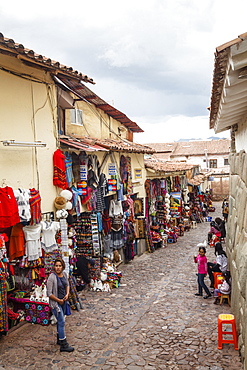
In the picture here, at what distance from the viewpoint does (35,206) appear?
25.8 ft

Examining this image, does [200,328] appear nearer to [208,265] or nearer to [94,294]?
[208,265]

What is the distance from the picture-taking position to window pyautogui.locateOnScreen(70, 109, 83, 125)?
12134 mm

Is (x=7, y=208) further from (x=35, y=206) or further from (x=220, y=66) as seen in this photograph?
(x=220, y=66)

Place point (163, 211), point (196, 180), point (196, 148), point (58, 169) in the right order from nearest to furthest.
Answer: point (58, 169) < point (163, 211) < point (196, 180) < point (196, 148)

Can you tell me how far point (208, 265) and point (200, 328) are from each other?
3038mm

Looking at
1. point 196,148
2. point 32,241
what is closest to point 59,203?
point 32,241

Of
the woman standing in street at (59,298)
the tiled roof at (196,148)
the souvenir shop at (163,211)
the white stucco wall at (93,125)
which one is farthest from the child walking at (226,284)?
the tiled roof at (196,148)

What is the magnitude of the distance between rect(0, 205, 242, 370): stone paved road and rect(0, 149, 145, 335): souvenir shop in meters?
0.57

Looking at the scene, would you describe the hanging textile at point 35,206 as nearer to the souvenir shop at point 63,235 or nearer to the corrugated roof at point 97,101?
the souvenir shop at point 63,235

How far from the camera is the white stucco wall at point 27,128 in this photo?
24.2ft

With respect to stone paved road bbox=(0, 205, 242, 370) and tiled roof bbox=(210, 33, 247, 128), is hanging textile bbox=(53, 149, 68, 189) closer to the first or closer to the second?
stone paved road bbox=(0, 205, 242, 370)

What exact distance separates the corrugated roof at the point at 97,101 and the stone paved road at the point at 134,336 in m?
6.37

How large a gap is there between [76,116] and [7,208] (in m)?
6.21

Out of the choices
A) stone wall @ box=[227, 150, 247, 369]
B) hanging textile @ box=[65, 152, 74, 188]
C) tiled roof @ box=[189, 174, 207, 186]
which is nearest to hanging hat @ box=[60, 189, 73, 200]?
hanging textile @ box=[65, 152, 74, 188]
